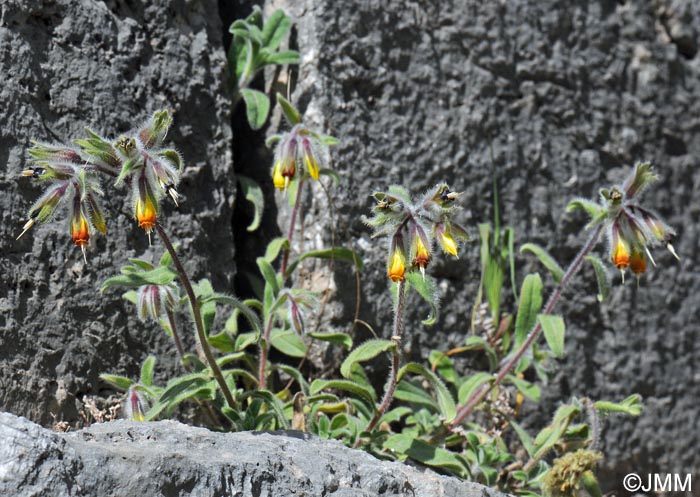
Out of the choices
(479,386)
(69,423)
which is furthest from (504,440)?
(69,423)

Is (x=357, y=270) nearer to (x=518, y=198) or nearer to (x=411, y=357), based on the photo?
(x=411, y=357)

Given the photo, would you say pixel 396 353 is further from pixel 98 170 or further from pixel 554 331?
pixel 98 170

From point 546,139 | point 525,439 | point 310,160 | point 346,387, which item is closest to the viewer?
point 346,387

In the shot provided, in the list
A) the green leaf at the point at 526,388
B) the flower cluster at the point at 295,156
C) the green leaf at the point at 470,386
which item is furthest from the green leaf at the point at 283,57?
the green leaf at the point at 526,388

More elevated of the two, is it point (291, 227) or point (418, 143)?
point (418, 143)

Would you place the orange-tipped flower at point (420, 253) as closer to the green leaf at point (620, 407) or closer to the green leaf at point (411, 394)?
the green leaf at point (411, 394)

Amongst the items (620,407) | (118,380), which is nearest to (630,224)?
(620,407)
